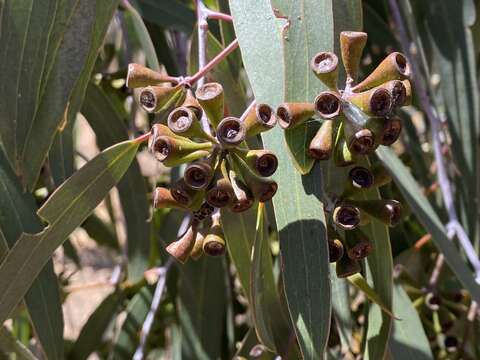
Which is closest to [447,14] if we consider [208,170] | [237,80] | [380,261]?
[237,80]

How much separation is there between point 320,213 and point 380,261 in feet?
0.95

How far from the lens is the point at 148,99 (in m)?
1.12

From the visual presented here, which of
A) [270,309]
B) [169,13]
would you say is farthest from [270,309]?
[169,13]

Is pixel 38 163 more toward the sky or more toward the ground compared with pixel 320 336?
more toward the sky

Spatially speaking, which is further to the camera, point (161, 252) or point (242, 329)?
point (242, 329)

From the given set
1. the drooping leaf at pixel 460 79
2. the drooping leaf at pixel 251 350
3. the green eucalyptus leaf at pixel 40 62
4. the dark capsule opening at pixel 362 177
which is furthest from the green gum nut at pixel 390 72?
the drooping leaf at pixel 460 79

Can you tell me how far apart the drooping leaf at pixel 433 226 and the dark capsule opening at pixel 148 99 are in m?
0.48

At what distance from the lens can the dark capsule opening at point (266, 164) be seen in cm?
103

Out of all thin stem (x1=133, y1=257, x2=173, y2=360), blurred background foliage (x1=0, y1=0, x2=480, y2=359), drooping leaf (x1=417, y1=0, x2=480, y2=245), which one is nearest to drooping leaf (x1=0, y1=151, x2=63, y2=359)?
blurred background foliage (x1=0, y1=0, x2=480, y2=359)

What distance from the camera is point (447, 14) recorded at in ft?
5.96

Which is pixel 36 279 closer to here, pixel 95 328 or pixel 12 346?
pixel 12 346

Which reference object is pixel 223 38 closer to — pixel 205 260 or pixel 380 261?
pixel 380 261

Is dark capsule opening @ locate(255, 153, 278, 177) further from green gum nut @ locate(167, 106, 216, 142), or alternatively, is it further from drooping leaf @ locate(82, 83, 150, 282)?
drooping leaf @ locate(82, 83, 150, 282)

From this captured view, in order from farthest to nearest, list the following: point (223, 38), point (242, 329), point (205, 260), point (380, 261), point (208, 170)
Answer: point (242, 329) < point (205, 260) < point (223, 38) < point (380, 261) < point (208, 170)
